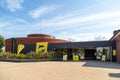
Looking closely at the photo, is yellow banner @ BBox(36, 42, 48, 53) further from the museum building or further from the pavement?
A: the pavement

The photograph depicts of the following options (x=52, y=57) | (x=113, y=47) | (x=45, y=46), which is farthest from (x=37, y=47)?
(x=113, y=47)

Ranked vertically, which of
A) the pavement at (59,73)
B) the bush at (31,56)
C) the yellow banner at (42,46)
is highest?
the yellow banner at (42,46)

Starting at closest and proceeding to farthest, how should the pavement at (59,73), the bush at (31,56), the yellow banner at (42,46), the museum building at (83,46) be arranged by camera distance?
the pavement at (59,73)
the museum building at (83,46)
the bush at (31,56)
the yellow banner at (42,46)

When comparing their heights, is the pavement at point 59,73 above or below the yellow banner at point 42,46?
below

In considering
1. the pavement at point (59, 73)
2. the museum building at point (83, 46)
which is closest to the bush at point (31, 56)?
the museum building at point (83, 46)

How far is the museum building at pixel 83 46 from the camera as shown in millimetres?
29641

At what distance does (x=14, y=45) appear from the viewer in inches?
1645

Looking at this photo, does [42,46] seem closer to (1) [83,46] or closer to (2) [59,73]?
(1) [83,46]

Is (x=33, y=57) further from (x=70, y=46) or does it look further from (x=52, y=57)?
(x=70, y=46)

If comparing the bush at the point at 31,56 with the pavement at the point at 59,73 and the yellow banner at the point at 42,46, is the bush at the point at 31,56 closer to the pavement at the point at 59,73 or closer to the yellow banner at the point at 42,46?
the yellow banner at the point at 42,46

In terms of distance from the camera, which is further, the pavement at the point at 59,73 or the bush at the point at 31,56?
the bush at the point at 31,56

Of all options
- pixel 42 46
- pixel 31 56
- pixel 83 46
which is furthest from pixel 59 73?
pixel 42 46

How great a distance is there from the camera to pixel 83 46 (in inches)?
1315

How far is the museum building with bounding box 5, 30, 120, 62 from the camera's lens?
29641 mm
